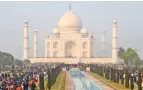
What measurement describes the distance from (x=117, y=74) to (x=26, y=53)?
133ft

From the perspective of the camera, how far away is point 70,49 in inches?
2911

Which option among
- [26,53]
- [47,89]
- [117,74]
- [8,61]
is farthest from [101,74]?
[26,53]

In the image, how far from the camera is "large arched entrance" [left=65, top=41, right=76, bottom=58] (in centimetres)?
7262

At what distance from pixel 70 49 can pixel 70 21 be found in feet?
14.4

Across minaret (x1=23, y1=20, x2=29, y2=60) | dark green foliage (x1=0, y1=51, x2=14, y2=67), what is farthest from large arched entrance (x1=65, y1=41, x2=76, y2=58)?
dark green foliage (x1=0, y1=51, x2=14, y2=67)

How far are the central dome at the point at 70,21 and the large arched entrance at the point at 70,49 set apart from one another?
2.55 metres

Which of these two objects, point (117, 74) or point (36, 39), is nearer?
point (117, 74)

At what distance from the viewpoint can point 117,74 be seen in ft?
91.9

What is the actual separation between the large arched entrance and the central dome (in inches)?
100

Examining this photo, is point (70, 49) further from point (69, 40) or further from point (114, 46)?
point (114, 46)

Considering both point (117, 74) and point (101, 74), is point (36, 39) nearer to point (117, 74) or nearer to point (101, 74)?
point (101, 74)

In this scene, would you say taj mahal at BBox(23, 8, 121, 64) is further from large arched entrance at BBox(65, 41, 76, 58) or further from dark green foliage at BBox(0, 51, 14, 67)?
dark green foliage at BBox(0, 51, 14, 67)

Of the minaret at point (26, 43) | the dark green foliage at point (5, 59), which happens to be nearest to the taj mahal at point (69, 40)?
the minaret at point (26, 43)

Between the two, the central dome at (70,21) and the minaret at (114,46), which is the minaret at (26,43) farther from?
the minaret at (114,46)
